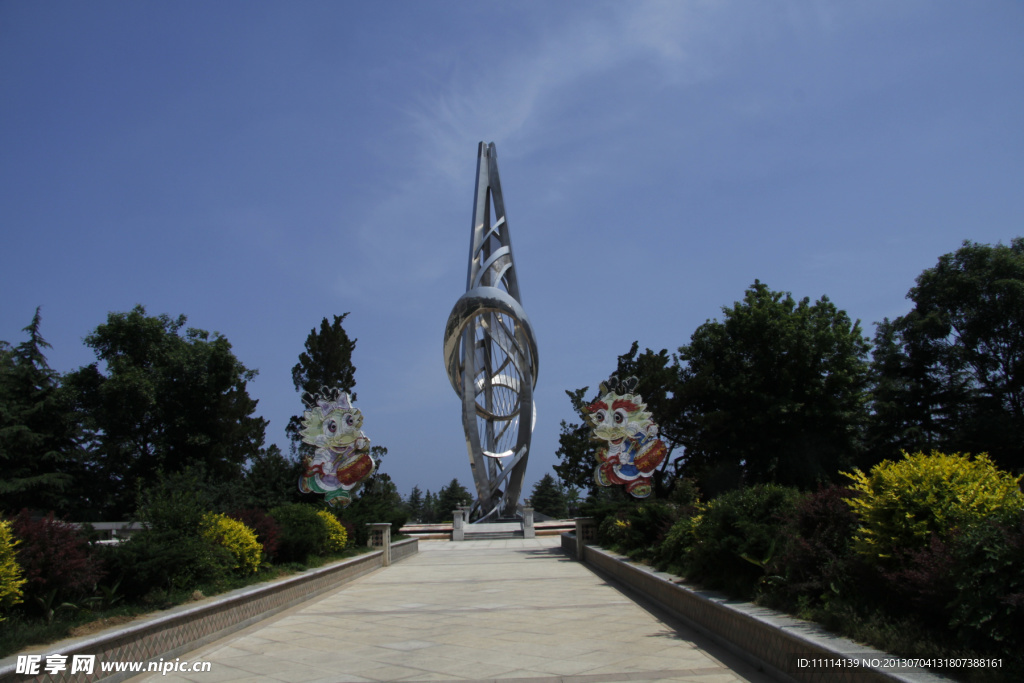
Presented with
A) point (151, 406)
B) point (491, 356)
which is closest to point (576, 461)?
point (491, 356)

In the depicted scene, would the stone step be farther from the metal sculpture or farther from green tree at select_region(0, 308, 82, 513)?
green tree at select_region(0, 308, 82, 513)

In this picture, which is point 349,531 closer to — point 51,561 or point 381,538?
point 381,538

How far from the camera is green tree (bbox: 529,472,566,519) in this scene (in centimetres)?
6406

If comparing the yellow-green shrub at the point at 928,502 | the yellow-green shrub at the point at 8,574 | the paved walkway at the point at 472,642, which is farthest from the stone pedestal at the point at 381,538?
the yellow-green shrub at the point at 928,502

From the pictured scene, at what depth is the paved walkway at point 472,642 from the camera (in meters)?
6.06

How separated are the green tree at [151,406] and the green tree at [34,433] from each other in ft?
3.31

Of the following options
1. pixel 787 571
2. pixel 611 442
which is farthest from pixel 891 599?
pixel 611 442

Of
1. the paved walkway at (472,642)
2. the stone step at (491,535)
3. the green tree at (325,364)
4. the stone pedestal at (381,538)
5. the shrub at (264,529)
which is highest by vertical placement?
the green tree at (325,364)

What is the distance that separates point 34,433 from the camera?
31.1 meters

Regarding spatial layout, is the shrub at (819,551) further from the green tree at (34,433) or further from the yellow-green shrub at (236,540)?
the green tree at (34,433)

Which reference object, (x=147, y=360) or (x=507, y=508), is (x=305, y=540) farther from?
(x=147, y=360)

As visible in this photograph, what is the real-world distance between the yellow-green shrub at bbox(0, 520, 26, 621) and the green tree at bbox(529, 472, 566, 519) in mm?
58930

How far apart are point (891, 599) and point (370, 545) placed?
1567 centimetres

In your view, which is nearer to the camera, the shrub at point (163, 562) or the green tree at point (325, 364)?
the shrub at point (163, 562)
